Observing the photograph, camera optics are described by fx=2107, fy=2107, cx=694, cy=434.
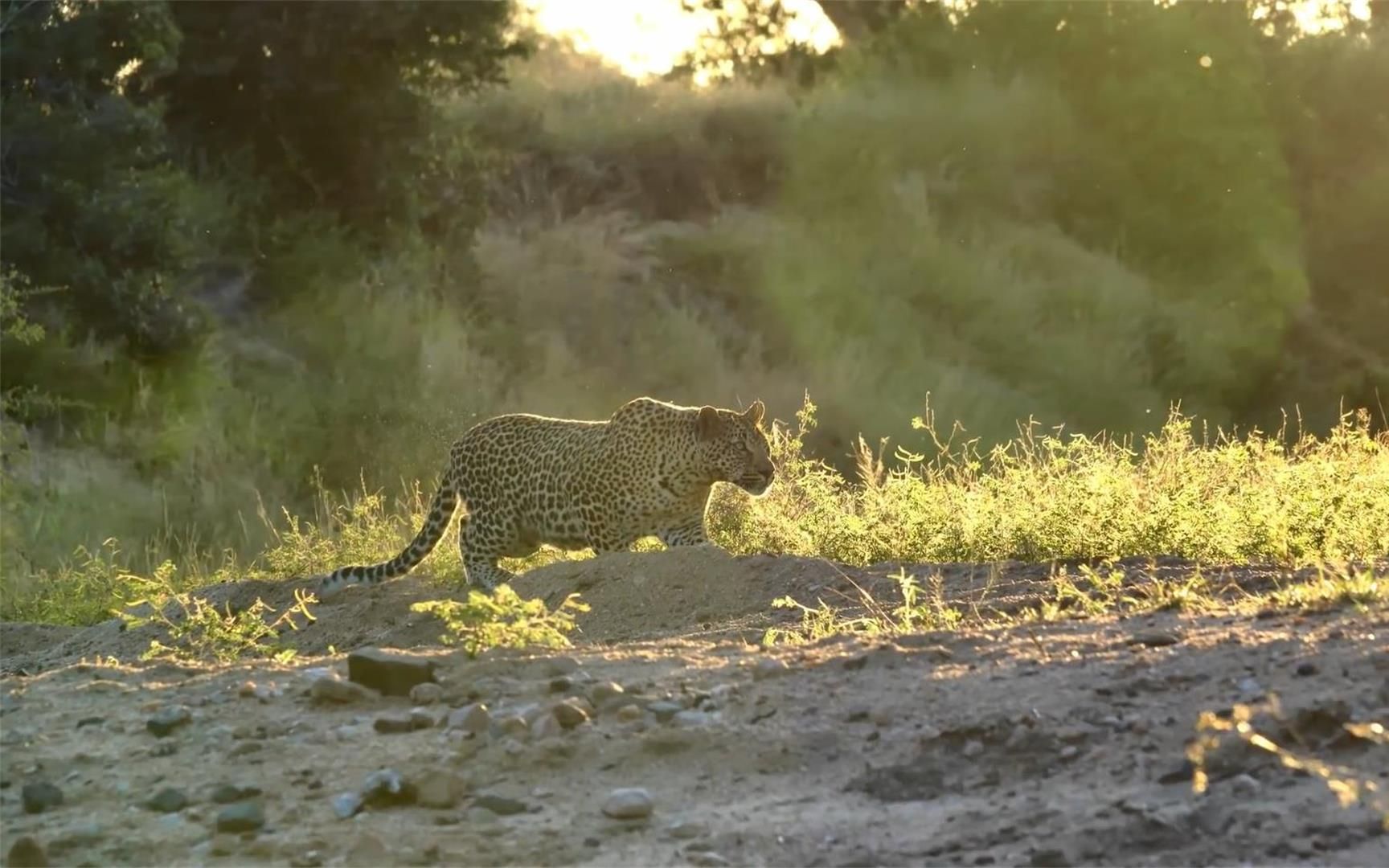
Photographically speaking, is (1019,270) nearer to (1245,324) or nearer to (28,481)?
(1245,324)

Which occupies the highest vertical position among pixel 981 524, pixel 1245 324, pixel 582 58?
pixel 582 58

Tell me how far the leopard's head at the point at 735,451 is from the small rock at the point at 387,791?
247 inches

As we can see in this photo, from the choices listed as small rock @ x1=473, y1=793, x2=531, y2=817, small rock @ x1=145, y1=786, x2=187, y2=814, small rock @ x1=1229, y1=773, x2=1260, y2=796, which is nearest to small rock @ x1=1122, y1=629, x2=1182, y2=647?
small rock @ x1=1229, y1=773, x2=1260, y2=796

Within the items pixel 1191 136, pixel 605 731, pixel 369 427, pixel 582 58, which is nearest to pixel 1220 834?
pixel 605 731

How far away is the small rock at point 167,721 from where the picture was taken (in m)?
5.62

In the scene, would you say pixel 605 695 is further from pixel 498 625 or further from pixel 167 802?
pixel 167 802

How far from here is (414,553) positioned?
12.0 metres

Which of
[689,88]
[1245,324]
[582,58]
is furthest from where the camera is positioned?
[582,58]

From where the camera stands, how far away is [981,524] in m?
9.53

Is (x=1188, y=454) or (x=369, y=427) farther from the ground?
(x=1188, y=454)

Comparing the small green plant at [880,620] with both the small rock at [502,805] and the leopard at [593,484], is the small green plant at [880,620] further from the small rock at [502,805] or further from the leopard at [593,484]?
the leopard at [593,484]

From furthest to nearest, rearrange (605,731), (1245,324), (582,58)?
(582,58) < (1245,324) < (605,731)

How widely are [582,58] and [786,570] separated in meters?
29.4

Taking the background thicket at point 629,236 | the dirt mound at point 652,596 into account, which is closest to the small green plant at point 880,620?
the dirt mound at point 652,596
